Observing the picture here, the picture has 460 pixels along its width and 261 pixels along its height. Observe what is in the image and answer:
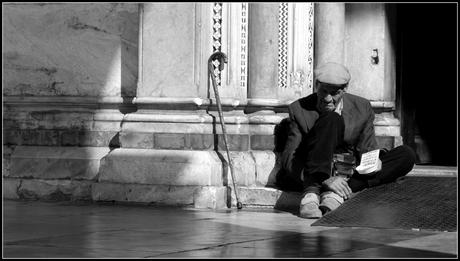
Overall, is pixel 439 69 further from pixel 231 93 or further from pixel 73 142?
pixel 73 142

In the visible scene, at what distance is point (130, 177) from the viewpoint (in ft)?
36.8

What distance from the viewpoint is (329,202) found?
9992 mm

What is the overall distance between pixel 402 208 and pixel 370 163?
763mm

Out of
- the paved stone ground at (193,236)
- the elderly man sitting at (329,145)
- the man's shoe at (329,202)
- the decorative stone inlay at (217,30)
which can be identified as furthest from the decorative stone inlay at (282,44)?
the man's shoe at (329,202)

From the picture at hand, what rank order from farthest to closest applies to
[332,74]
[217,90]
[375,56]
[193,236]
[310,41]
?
1. [375,56]
2. [310,41]
3. [217,90]
4. [332,74]
5. [193,236]

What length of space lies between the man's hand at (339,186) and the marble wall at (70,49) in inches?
99.0

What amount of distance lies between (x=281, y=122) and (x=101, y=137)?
1691 mm

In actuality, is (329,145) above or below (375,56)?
below

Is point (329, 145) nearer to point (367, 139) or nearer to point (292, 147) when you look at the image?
point (292, 147)

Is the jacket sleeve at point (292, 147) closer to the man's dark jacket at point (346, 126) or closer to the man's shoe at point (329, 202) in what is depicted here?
the man's dark jacket at point (346, 126)

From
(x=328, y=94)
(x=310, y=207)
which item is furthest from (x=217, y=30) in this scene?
(x=310, y=207)

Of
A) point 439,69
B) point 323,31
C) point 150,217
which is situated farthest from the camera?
point 439,69

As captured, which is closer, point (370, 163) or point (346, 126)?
point (370, 163)

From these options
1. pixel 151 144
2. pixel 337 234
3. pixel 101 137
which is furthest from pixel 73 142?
pixel 337 234
